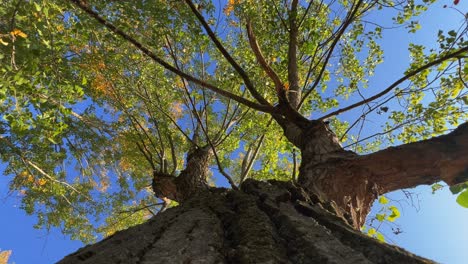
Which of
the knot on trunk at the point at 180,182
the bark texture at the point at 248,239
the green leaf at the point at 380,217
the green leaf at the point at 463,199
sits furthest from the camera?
the knot on trunk at the point at 180,182

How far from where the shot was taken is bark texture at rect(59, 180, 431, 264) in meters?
1.54

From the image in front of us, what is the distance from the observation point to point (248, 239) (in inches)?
68.8

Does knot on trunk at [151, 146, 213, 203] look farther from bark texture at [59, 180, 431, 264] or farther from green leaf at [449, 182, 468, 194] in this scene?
green leaf at [449, 182, 468, 194]

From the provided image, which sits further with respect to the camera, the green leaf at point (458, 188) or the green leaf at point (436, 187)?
the green leaf at point (436, 187)

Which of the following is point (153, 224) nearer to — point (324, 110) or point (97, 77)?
point (97, 77)

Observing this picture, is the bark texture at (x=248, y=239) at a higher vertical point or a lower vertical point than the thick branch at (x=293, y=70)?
lower

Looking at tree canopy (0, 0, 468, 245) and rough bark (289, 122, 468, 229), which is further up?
tree canopy (0, 0, 468, 245)

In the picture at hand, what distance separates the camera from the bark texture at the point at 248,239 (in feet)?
5.05

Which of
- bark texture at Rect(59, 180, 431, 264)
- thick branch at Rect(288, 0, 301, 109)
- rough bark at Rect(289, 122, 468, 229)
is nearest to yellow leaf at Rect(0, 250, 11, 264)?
thick branch at Rect(288, 0, 301, 109)

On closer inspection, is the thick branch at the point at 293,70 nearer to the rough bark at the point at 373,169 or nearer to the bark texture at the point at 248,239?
the rough bark at the point at 373,169

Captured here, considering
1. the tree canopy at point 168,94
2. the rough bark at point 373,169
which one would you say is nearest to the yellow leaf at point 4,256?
the tree canopy at point 168,94

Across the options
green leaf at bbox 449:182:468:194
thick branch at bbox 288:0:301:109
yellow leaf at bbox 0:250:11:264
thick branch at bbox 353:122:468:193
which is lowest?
green leaf at bbox 449:182:468:194

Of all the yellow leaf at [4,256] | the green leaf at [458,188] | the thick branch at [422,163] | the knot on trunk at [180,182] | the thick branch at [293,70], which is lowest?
the green leaf at [458,188]

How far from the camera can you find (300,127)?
14.9 ft
